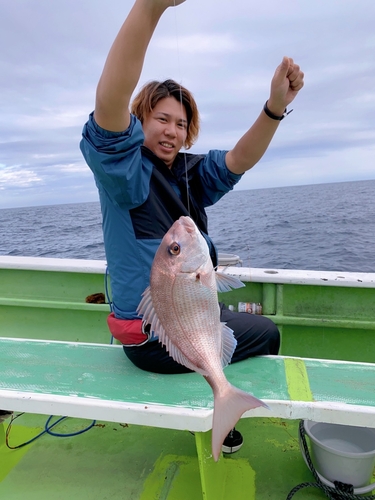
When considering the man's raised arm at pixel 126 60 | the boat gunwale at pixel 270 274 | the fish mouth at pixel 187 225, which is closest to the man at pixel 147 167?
the man's raised arm at pixel 126 60

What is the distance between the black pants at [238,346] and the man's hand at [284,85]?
4.23 feet

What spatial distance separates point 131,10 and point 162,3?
128 mm

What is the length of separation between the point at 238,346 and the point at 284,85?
5.04 ft

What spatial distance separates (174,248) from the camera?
1.50 m

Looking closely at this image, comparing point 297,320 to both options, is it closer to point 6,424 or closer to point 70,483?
point 70,483

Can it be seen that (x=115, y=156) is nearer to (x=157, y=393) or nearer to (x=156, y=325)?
(x=156, y=325)

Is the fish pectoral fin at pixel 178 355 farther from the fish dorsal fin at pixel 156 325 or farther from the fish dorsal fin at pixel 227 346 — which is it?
the fish dorsal fin at pixel 227 346

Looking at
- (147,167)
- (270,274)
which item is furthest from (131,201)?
(270,274)

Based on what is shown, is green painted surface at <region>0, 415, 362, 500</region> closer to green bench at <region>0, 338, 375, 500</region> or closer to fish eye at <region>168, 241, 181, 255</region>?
green bench at <region>0, 338, 375, 500</region>

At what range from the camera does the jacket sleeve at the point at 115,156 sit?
1738mm

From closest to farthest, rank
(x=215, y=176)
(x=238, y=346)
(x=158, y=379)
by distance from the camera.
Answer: (x=158, y=379)
(x=238, y=346)
(x=215, y=176)

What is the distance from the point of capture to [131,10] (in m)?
1.55

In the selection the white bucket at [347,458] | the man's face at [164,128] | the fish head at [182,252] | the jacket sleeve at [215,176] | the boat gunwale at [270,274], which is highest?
the man's face at [164,128]

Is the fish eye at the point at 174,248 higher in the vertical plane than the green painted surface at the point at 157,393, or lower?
higher
